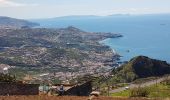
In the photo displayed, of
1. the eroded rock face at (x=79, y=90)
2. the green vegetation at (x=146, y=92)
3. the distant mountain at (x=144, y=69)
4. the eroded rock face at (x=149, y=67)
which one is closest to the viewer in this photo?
the eroded rock face at (x=79, y=90)

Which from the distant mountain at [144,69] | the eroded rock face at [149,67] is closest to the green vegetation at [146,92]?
the distant mountain at [144,69]

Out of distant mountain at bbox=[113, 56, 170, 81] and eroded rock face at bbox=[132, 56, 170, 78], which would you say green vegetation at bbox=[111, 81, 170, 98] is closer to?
distant mountain at bbox=[113, 56, 170, 81]

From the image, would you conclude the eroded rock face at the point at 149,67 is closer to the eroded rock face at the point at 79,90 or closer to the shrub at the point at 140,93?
the shrub at the point at 140,93

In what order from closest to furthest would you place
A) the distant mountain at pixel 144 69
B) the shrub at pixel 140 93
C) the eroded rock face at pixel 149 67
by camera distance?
the shrub at pixel 140 93
the distant mountain at pixel 144 69
the eroded rock face at pixel 149 67

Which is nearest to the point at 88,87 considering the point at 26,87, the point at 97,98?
the point at 26,87

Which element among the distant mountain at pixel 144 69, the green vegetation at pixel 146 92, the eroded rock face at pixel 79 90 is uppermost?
the eroded rock face at pixel 79 90

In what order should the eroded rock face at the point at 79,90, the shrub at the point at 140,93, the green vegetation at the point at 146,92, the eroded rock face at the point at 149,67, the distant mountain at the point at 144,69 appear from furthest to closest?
the eroded rock face at the point at 149,67 → the distant mountain at the point at 144,69 → the green vegetation at the point at 146,92 → the shrub at the point at 140,93 → the eroded rock face at the point at 79,90

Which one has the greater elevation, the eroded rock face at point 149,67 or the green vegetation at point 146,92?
the green vegetation at point 146,92

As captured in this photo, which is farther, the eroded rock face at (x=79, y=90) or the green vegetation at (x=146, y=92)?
the green vegetation at (x=146, y=92)

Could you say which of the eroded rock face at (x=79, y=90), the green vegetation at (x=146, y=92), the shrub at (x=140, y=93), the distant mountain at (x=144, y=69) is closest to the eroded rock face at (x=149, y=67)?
the distant mountain at (x=144, y=69)

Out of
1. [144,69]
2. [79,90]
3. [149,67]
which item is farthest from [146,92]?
[149,67]

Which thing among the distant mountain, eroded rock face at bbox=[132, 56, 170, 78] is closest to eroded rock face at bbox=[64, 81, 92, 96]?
the distant mountain
